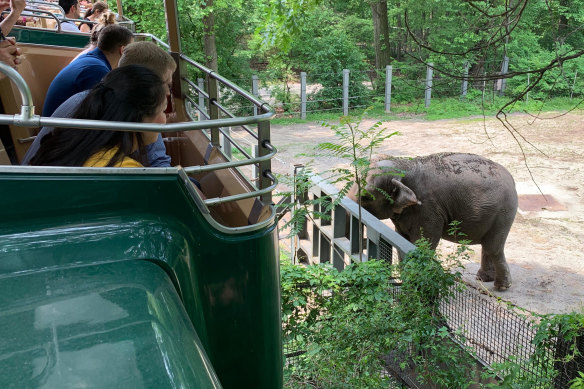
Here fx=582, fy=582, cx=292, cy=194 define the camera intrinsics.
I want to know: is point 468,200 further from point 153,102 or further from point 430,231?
point 153,102

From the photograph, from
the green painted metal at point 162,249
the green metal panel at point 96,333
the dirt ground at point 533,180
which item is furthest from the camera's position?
the dirt ground at point 533,180

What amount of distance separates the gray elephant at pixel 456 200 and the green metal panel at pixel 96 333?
20.9 feet

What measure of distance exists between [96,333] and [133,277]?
0.95ft

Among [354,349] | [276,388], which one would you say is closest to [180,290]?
[276,388]

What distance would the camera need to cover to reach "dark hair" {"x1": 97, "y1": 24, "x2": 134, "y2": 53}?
12.3ft

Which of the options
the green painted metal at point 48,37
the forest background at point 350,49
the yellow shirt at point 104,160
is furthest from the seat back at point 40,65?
the forest background at point 350,49

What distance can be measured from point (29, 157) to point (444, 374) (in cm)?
300

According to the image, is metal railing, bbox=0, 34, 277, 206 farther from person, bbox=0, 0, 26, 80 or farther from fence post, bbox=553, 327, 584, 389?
fence post, bbox=553, 327, 584, 389

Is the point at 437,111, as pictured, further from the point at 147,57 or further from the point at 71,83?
the point at 147,57

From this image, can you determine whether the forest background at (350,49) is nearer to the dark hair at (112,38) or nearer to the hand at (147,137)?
the dark hair at (112,38)

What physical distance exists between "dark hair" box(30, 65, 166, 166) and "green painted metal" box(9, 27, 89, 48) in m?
3.72

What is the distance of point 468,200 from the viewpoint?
7.95 meters

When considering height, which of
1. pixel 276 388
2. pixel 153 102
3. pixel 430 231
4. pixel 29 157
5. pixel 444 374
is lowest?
pixel 430 231

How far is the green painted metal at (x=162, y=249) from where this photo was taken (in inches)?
65.8
